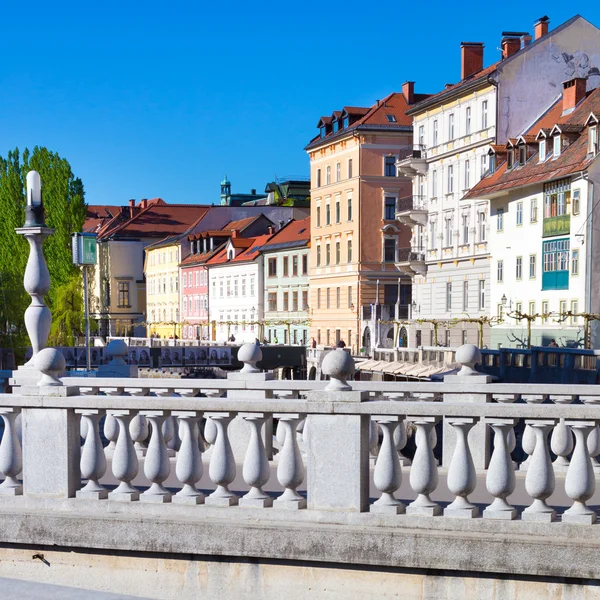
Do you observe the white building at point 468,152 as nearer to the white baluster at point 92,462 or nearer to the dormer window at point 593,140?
the dormer window at point 593,140

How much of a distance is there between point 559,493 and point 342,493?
1880 millimetres

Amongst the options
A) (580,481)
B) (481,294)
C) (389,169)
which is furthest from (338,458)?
(389,169)

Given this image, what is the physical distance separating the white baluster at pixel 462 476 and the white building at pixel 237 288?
8271 centimetres

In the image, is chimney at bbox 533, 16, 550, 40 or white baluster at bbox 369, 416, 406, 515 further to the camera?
chimney at bbox 533, 16, 550, 40

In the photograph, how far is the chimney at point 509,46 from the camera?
61594 millimetres

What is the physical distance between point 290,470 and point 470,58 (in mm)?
60908

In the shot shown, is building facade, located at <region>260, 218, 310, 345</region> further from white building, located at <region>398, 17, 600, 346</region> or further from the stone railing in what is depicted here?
the stone railing

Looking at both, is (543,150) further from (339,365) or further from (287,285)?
(339,365)

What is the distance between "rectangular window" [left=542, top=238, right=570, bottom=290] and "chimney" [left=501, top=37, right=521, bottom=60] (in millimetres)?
12918

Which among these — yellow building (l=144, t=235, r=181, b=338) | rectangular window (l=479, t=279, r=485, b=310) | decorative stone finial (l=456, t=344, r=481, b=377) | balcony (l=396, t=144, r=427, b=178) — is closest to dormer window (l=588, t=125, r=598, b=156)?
rectangular window (l=479, t=279, r=485, b=310)

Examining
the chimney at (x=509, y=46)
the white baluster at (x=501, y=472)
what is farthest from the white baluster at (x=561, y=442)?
the chimney at (x=509, y=46)

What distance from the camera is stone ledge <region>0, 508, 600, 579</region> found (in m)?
6.63

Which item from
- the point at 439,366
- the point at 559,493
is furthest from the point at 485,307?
the point at 559,493

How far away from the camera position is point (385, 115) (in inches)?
3137
